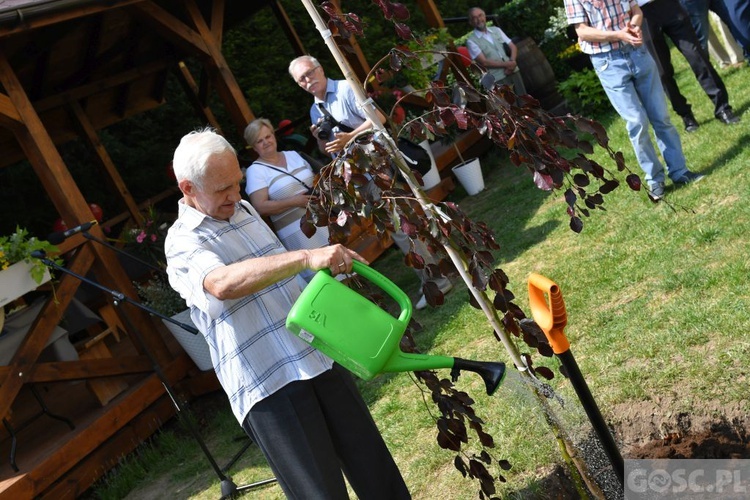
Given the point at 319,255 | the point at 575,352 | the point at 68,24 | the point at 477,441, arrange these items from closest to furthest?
the point at 319,255, the point at 477,441, the point at 575,352, the point at 68,24

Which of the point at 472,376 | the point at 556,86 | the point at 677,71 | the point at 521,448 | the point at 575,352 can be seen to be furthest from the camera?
the point at 556,86

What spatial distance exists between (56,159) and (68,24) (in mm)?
1359

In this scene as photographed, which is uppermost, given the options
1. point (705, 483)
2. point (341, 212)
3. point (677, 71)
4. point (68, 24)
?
point (68, 24)

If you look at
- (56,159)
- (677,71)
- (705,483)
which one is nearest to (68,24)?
(56,159)

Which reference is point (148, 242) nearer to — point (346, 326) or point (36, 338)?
point (36, 338)

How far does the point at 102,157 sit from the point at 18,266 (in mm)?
5195

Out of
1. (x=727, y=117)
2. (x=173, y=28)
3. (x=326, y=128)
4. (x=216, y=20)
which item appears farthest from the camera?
(x=216, y=20)

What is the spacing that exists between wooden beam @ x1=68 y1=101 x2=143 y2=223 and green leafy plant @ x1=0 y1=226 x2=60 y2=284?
15.0ft

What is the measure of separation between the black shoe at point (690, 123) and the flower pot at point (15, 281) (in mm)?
5139

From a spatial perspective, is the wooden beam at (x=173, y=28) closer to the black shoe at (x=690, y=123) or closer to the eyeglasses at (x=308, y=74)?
the eyeglasses at (x=308, y=74)

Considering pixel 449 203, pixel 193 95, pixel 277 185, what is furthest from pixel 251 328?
pixel 193 95

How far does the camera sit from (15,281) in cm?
577

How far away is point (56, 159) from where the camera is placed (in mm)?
6305

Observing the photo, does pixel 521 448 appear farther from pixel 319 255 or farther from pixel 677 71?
pixel 677 71
